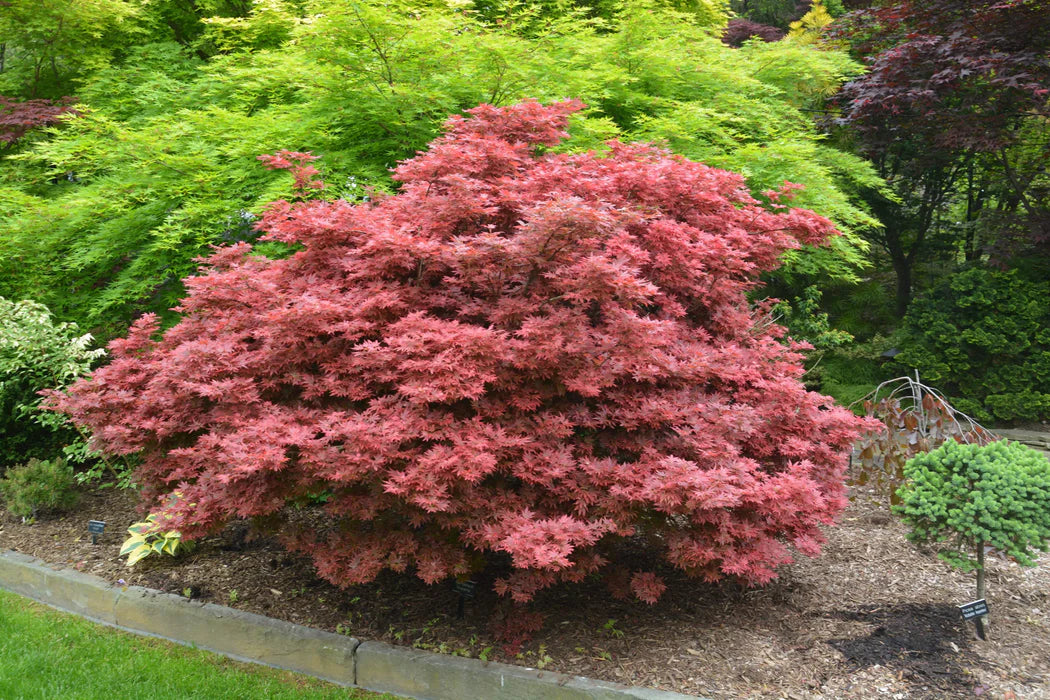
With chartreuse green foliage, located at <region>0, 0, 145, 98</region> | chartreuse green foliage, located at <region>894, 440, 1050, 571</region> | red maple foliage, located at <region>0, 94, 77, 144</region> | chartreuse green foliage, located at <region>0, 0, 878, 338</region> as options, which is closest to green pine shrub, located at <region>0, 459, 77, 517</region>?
chartreuse green foliage, located at <region>0, 0, 878, 338</region>

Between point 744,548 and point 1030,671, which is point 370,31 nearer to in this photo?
point 744,548

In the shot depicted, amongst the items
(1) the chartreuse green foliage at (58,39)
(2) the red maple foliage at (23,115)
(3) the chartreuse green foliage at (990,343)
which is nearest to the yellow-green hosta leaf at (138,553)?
(2) the red maple foliage at (23,115)

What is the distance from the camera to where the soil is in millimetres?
3375

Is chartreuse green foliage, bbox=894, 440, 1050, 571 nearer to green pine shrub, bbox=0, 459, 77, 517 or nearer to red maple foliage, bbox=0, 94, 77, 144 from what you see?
green pine shrub, bbox=0, 459, 77, 517

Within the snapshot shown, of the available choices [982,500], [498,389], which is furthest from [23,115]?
[982,500]

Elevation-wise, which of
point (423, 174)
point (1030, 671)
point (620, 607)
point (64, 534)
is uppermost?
point (423, 174)

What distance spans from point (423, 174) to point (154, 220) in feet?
9.33

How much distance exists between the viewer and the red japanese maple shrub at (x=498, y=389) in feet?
10.2

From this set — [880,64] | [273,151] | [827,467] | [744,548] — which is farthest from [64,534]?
[880,64]

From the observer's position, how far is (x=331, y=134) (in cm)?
553

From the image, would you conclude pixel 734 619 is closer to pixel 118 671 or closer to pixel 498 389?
pixel 498 389

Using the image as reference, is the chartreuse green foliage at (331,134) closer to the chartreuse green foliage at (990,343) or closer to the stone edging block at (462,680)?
the stone edging block at (462,680)

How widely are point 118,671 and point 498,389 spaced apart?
2.56 m

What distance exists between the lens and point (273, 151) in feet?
17.6
